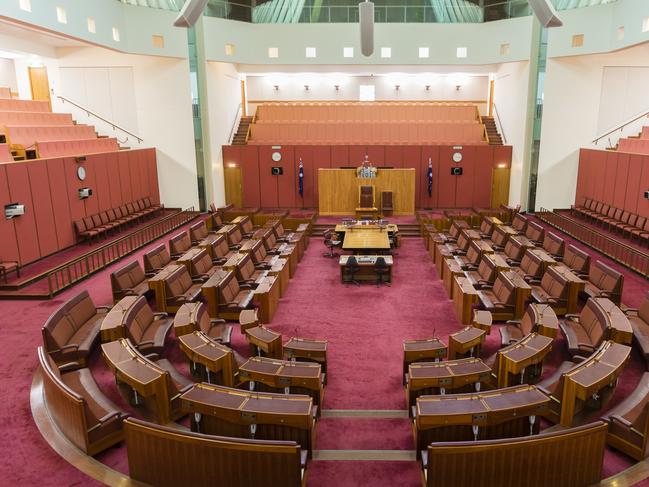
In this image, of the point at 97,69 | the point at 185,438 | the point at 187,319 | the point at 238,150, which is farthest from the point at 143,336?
the point at 97,69

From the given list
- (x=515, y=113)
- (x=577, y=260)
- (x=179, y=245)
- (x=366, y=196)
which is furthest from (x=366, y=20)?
(x=515, y=113)

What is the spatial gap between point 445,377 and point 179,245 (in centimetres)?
991

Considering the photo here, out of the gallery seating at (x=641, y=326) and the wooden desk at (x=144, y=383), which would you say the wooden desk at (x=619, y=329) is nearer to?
the gallery seating at (x=641, y=326)

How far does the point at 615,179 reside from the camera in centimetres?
1817

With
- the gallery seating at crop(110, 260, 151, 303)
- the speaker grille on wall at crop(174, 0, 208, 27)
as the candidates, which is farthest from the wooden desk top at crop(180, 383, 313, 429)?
the speaker grille on wall at crop(174, 0, 208, 27)

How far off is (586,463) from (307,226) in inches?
527

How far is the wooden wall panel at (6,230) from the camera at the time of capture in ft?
41.7

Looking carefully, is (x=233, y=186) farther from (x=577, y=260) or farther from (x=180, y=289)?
(x=577, y=260)

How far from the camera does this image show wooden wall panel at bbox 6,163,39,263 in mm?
13195

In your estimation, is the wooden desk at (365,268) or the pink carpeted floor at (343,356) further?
the wooden desk at (365,268)

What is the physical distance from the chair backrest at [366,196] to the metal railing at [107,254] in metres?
6.96

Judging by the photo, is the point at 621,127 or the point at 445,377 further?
the point at 621,127

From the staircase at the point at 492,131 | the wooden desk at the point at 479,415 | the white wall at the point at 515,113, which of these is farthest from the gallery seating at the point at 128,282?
the staircase at the point at 492,131

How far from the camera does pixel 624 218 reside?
56.3 ft
